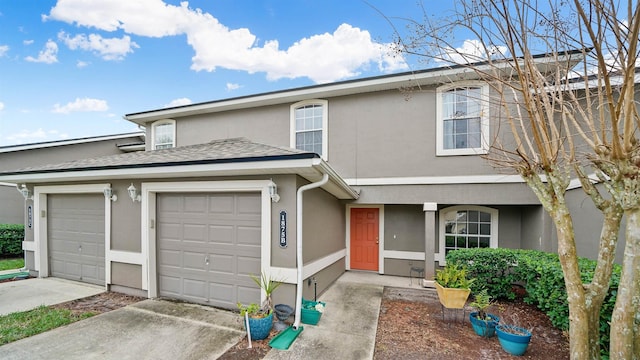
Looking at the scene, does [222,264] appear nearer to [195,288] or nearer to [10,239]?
[195,288]

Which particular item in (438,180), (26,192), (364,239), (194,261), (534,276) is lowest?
(364,239)

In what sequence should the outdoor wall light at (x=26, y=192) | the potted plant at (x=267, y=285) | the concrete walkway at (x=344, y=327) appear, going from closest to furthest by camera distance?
the concrete walkway at (x=344, y=327) < the potted plant at (x=267, y=285) < the outdoor wall light at (x=26, y=192)

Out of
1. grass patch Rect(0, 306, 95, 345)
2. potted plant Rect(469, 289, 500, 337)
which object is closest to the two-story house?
grass patch Rect(0, 306, 95, 345)

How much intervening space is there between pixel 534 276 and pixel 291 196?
5.07 metres

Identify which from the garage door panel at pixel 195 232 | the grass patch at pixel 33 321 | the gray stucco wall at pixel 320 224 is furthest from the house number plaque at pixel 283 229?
the grass patch at pixel 33 321

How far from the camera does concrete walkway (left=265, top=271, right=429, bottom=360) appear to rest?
3.97 metres

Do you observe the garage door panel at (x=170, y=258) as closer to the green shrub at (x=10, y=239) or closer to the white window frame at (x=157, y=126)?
the white window frame at (x=157, y=126)

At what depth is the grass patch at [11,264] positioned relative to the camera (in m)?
8.56

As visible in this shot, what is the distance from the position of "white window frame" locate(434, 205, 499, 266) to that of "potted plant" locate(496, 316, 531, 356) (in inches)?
151

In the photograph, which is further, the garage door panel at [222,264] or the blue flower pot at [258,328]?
the garage door panel at [222,264]

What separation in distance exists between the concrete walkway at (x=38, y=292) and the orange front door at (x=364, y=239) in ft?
23.2

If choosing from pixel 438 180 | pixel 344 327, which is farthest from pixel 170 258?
pixel 438 180

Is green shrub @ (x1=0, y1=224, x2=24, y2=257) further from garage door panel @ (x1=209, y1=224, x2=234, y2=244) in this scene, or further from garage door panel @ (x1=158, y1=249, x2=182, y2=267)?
garage door panel @ (x1=209, y1=224, x2=234, y2=244)

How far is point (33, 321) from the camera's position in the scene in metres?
4.75
